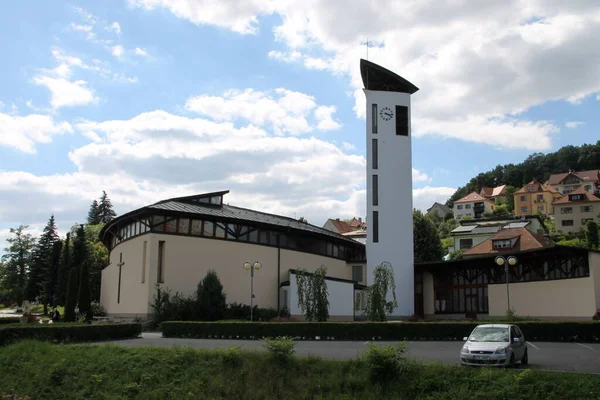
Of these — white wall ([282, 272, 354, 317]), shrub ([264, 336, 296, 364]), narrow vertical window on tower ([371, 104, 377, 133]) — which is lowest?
shrub ([264, 336, 296, 364])

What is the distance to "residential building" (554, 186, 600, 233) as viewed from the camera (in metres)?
92.9

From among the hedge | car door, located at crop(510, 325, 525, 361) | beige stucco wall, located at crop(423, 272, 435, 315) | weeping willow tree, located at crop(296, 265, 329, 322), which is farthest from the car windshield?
beige stucco wall, located at crop(423, 272, 435, 315)

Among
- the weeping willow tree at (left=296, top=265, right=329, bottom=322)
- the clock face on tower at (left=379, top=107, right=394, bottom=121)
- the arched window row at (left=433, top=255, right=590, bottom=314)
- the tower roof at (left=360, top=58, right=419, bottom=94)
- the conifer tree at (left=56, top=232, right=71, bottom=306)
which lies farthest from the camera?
the conifer tree at (left=56, top=232, right=71, bottom=306)

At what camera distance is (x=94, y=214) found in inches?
4921

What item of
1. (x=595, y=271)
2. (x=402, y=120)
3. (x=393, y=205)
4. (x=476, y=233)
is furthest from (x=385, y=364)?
(x=476, y=233)

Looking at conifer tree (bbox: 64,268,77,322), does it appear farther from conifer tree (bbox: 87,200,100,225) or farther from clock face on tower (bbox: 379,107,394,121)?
conifer tree (bbox: 87,200,100,225)

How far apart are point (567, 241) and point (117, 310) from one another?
65.3 metres

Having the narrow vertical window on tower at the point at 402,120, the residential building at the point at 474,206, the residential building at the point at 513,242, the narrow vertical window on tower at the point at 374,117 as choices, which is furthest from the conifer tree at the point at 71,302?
the residential building at the point at 474,206

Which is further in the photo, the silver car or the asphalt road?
the asphalt road

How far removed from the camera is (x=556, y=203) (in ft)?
309

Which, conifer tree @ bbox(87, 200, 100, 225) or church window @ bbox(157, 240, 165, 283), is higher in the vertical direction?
conifer tree @ bbox(87, 200, 100, 225)

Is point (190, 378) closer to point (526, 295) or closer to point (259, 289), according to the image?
point (259, 289)

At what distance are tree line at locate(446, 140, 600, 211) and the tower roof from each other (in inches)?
3425

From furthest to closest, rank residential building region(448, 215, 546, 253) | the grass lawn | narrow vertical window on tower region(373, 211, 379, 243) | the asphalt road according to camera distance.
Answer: residential building region(448, 215, 546, 253)
narrow vertical window on tower region(373, 211, 379, 243)
the asphalt road
the grass lawn
